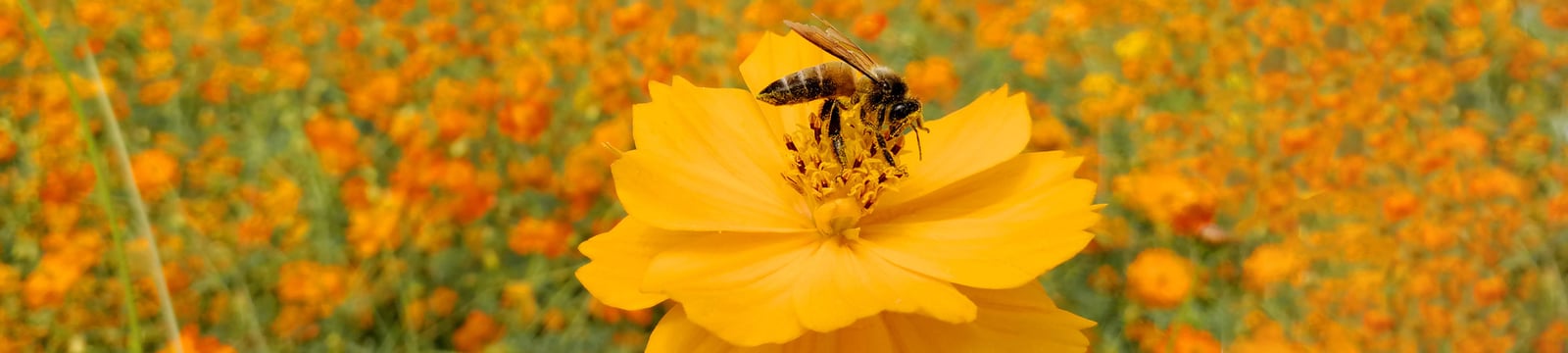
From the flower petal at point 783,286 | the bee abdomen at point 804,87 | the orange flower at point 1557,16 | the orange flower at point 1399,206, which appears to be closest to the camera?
the flower petal at point 783,286

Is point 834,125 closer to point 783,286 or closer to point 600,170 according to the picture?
point 783,286

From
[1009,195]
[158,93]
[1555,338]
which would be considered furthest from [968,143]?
[158,93]

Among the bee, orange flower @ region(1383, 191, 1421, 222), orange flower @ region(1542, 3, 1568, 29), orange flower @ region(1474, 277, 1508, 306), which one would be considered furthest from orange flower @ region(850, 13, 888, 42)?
orange flower @ region(1542, 3, 1568, 29)

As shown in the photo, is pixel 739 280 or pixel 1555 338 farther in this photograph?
pixel 1555 338

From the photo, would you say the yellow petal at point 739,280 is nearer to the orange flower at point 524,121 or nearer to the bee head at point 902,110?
the bee head at point 902,110

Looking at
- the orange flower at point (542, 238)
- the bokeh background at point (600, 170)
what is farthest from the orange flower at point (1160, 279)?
the orange flower at point (542, 238)

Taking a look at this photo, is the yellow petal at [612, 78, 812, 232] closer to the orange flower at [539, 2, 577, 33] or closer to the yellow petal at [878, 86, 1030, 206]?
the yellow petal at [878, 86, 1030, 206]
